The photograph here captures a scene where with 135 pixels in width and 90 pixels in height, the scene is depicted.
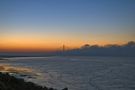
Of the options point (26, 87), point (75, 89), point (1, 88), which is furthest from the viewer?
point (75, 89)

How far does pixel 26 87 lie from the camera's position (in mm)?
25578

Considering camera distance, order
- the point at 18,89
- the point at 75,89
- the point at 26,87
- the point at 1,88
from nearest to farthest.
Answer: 1. the point at 1,88
2. the point at 18,89
3. the point at 26,87
4. the point at 75,89

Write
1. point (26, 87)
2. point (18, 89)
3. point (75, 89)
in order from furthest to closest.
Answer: point (75, 89) → point (26, 87) → point (18, 89)

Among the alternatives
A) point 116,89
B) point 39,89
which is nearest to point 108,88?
point 116,89

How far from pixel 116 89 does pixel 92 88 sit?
143 inches

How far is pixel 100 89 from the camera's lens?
37344 millimetres

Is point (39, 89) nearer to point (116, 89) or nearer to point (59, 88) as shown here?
point (59, 88)

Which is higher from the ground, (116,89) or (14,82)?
(14,82)

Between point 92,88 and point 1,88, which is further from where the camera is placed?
point 92,88

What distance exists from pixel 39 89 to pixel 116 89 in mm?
15418

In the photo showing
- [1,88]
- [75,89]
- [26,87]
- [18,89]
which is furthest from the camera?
[75,89]

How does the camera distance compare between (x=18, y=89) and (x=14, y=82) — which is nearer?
(x=18, y=89)

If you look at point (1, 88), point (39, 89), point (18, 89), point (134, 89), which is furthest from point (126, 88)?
point (1, 88)

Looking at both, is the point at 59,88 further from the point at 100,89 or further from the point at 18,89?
the point at 18,89
